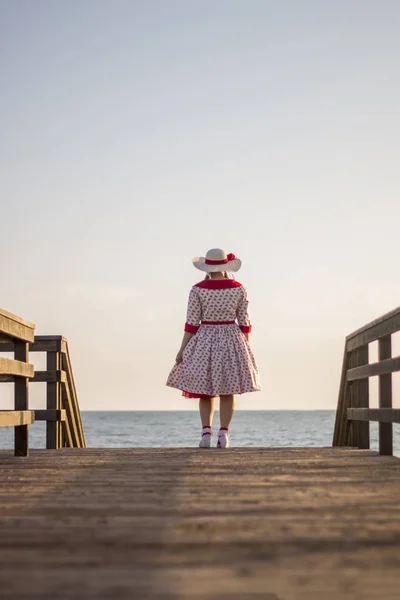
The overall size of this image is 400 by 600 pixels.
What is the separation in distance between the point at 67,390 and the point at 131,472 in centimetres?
429

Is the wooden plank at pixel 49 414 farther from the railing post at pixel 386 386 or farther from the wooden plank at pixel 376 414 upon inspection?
the railing post at pixel 386 386

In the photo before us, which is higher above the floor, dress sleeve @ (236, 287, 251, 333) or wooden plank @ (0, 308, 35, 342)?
dress sleeve @ (236, 287, 251, 333)

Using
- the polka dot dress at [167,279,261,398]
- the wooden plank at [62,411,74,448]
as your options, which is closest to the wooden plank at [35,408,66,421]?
the wooden plank at [62,411,74,448]

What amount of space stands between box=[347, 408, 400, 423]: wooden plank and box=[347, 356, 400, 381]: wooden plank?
248 mm

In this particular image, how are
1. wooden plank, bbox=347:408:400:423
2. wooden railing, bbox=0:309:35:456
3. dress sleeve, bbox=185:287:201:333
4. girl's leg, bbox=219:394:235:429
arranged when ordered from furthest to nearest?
girl's leg, bbox=219:394:235:429
dress sleeve, bbox=185:287:201:333
wooden railing, bbox=0:309:35:456
wooden plank, bbox=347:408:400:423

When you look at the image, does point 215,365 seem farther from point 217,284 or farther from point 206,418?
point 217,284

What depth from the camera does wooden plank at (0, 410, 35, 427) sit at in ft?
19.3

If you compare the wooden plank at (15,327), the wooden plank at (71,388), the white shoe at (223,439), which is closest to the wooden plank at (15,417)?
the wooden plank at (15,327)

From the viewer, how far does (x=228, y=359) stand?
316 inches

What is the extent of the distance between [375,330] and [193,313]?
1874 millimetres

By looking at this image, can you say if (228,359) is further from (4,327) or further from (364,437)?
(4,327)

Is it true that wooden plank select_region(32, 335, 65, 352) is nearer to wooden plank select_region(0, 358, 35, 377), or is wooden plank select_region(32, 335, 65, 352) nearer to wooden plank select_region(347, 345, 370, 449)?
Answer: wooden plank select_region(0, 358, 35, 377)

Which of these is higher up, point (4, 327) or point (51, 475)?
A: point (4, 327)

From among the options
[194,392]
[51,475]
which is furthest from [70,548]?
[194,392]
